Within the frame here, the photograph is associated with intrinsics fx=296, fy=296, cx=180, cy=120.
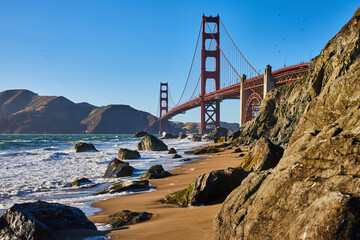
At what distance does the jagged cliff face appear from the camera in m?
1.87

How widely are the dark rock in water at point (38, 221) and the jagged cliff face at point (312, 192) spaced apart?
79.1 inches

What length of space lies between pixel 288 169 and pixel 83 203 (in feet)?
17.1

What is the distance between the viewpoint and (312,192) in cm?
224

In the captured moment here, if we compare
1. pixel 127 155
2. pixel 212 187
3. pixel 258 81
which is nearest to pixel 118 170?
pixel 212 187

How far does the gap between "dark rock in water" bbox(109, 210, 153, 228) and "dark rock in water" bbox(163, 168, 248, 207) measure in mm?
872

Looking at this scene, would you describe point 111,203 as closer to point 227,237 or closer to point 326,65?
point 227,237

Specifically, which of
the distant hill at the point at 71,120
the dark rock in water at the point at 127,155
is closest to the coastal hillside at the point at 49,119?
the distant hill at the point at 71,120

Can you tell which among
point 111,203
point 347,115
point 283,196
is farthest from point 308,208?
point 111,203

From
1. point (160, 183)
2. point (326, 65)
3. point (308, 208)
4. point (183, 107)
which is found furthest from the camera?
point (183, 107)

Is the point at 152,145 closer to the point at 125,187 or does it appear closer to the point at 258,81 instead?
the point at 125,187

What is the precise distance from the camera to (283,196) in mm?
2432

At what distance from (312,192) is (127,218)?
3165 mm

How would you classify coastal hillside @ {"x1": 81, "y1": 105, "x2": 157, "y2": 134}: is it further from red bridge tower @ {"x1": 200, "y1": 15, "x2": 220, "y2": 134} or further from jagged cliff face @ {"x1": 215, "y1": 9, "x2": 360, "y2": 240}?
jagged cliff face @ {"x1": 215, "y1": 9, "x2": 360, "y2": 240}

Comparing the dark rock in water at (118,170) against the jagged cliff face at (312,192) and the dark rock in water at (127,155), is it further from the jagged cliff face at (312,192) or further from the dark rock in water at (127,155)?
the jagged cliff face at (312,192)
